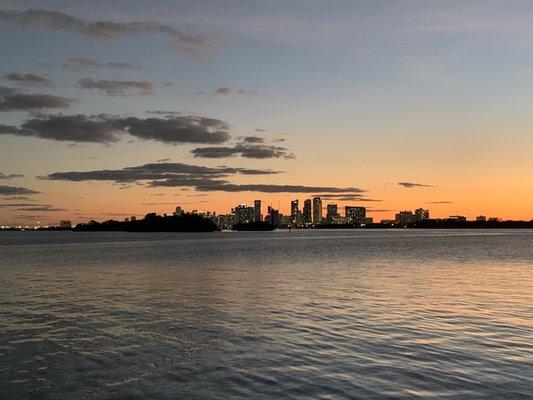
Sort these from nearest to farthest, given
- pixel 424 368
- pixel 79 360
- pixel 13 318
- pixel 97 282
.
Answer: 1. pixel 424 368
2. pixel 79 360
3. pixel 13 318
4. pixel 97 282

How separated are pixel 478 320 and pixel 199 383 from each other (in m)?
19.5

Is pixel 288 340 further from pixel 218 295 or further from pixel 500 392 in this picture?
pixel 218 295

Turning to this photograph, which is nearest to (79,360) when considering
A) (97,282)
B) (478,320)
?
(478,320)

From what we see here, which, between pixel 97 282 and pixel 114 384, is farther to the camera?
pixel 97 282

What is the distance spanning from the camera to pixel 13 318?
32.7 meters

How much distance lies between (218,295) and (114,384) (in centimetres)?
2619

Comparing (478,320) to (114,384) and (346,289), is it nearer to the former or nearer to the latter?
(346,289)

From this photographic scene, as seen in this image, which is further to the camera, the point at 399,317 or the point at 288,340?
the point at 399,317

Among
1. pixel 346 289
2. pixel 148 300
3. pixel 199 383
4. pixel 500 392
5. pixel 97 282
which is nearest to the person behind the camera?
pixel 500 392

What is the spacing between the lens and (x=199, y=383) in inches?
731

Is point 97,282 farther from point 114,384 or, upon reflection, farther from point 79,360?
point 114,384

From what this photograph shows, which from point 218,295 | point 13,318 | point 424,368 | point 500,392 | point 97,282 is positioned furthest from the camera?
point 97,282

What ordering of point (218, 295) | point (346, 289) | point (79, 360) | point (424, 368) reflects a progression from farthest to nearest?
point (346, 289) < point (218, 295) < point (79, 360) < point (424, 368)

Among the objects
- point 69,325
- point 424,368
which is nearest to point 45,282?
point 69,325
